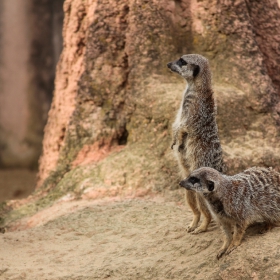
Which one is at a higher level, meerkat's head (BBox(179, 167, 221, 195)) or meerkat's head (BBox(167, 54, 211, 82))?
meerkat's head (BBox(167, 54, 211, 82))

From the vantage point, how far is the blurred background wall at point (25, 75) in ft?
34.3

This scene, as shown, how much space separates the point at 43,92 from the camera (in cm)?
1062

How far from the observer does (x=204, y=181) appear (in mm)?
3650

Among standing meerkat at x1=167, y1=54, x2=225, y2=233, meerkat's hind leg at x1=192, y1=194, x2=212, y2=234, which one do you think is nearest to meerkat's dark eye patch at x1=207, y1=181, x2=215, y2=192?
meerkat's hind leg at x1=192, y1=194, x2=212, y2=234

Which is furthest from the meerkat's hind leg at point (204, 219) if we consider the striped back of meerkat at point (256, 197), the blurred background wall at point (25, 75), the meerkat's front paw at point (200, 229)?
the blurred background wall at point (25, 75)

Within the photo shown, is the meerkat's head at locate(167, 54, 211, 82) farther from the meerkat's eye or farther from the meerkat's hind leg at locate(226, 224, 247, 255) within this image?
the meerkat's hind leg at locate(226, 224, 247, 255)

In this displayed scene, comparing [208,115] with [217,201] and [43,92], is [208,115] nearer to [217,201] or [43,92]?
[217,201]

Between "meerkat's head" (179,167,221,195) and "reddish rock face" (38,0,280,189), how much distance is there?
5.59 ft

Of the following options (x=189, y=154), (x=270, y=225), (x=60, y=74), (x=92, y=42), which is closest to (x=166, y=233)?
(x=189, y=154)

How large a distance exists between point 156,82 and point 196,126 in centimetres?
137

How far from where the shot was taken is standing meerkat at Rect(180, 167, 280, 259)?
3.63 meters

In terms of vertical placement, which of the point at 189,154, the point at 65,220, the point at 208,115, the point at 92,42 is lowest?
the point at 65,220

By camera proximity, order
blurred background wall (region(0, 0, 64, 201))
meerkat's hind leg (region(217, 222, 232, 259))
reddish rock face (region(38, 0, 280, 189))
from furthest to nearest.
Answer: blurred background wall (region(0, 0, 64, 201)) → reddish rock face (region(38, 0, 280, 189)) → meerkat's hind leg (region(217, 222, 232, 259))

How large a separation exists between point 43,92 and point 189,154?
6.56 metres
